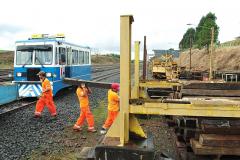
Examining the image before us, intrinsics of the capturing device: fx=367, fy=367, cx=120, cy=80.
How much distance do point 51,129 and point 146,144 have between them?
557cm

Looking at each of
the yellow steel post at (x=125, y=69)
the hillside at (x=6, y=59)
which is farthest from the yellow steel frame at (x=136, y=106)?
the hillside at (x=6, y=59)

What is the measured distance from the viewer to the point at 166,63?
33500 millimetres

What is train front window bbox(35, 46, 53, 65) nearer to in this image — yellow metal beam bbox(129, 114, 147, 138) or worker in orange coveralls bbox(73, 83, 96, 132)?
worker in orange coveralls bbox(73, 83, 96, 132)

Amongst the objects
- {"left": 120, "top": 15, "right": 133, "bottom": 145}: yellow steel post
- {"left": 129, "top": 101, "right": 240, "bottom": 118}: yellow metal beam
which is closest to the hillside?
{"left": 120, "top": 15, "right": 133, "bottom": 145}: yellow steel post

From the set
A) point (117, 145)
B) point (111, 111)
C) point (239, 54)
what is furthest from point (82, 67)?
point (239, 54)

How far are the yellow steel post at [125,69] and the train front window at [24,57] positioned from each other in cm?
1228

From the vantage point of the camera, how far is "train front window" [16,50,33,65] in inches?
A: 648

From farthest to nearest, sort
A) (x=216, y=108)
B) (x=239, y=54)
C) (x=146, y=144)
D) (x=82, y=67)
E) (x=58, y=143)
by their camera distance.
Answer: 1. (x=239, y=54)
2. (x=82, y=67)
3. (x=58, y=143)
4. (x=146, y=144)
5. (x=216, y=108)

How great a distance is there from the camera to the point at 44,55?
16.4 m

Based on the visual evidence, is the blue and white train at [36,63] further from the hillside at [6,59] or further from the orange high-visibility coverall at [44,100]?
the hillside at [6,59]

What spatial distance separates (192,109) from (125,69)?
1.01 metres

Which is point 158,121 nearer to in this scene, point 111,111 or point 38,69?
point 111,111

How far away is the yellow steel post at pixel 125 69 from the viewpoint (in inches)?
184

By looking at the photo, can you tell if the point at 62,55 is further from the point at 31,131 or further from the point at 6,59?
the point at 6,59
